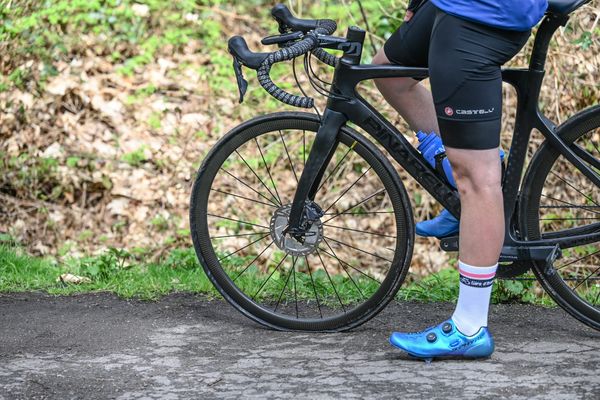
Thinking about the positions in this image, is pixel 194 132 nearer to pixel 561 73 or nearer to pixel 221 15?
pixel 221 15

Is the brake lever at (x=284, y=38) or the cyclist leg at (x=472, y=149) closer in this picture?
the cyclist leg at (x=472, y=149)

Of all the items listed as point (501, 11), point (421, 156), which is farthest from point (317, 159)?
point (501, 11)

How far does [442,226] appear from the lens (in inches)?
173

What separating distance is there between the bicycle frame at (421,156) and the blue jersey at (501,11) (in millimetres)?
317

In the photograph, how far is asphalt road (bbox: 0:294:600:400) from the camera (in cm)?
388

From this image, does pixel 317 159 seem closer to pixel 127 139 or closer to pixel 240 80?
pixel 240 80

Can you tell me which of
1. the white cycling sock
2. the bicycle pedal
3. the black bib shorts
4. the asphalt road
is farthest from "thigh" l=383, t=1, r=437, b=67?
the asphalt road

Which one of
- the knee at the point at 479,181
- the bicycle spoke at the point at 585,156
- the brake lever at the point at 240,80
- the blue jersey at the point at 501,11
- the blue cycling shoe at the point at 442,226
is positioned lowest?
the blue cycling shoe at the point at 442,226

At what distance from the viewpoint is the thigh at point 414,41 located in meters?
4.15

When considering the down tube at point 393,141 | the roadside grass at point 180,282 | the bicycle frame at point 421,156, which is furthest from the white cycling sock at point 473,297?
the roadside grass at point 180,282

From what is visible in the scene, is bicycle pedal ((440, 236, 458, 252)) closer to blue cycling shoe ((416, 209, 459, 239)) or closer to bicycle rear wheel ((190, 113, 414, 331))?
blue cycling shoe ((416, 209, 459, 239))

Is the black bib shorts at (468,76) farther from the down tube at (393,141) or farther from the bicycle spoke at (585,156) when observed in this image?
the bicycle spoke at (585,156)

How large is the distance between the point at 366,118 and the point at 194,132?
3900 millimetres

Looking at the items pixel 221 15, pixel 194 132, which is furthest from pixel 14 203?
pixel 221 15
